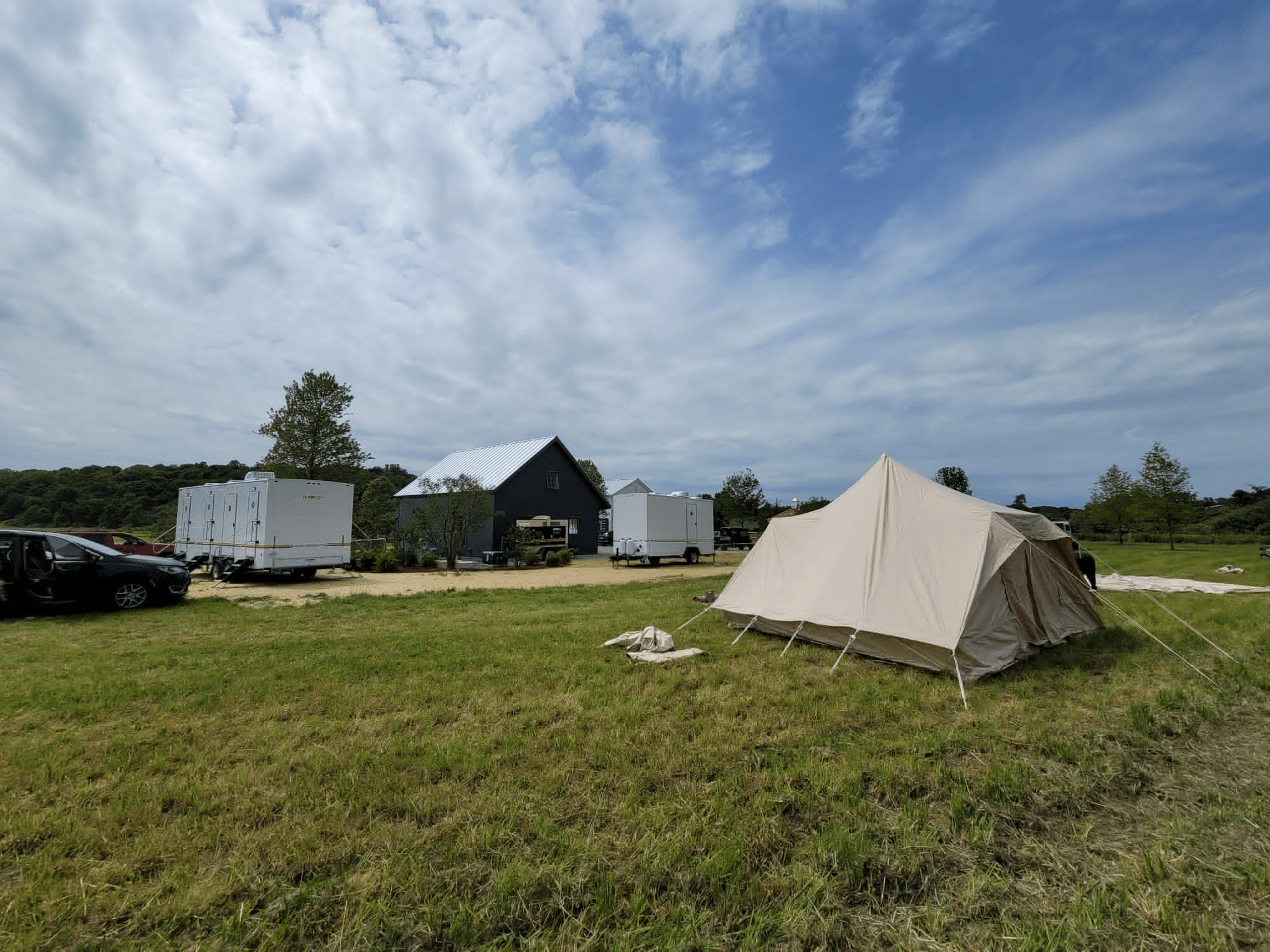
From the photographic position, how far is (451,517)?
75.9 ft

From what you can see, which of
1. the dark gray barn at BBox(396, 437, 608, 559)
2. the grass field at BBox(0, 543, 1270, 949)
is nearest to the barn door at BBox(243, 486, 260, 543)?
the grass field at BBox(0, 543, 1270, 949)

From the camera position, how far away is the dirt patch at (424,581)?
44.5 ft

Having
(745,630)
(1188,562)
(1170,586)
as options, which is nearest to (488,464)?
(745,630)

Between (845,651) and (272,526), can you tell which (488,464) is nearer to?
(272,526)

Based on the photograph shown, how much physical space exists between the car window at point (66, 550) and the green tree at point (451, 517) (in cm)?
1293

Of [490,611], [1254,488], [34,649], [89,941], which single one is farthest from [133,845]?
[1254,488]

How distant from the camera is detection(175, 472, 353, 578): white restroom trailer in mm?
15148

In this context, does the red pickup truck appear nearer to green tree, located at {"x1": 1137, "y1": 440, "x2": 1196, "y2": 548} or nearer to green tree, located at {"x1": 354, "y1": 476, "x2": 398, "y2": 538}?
green tree, located at {"x1": 354, "y1": 476, "x2": 398, "y2": 538}

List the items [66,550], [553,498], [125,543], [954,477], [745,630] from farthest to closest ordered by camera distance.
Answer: [954,477]
[553,498]
[125,543]
[66,550]
[745,630]

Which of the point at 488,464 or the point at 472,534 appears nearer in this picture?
the point at 472,534

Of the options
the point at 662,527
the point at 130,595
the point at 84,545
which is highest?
the point at 662,527

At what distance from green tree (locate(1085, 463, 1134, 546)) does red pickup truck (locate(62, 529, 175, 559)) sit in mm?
Result: 45986

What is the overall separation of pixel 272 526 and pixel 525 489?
14.1 metres

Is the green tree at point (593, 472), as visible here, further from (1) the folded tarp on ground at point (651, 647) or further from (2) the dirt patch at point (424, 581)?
(1) the folded tarp on ground at point (651, 647)
